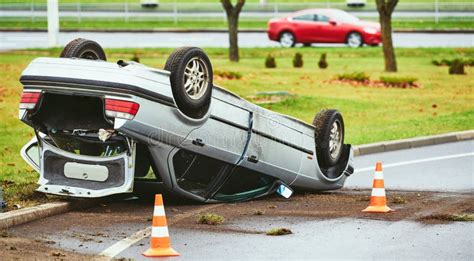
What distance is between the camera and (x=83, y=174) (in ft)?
41.8

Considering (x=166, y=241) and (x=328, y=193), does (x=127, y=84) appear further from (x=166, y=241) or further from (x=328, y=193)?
(x=328, y=193)

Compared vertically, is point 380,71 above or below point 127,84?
below

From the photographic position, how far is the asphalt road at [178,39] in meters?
40.6

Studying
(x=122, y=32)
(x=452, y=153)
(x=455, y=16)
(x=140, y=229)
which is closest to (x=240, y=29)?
(x=122, y=32)

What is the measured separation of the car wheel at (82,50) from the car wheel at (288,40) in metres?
29.7

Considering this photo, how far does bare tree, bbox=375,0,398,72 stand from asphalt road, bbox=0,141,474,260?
62.7ft

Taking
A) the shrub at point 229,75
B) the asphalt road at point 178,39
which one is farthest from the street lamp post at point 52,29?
the shrub at point 229,75

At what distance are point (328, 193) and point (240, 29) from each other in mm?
34367

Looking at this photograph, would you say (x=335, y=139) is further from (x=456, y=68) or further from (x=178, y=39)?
(x=178, y=39)

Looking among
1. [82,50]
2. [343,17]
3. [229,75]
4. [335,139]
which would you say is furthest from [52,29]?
[82,50]

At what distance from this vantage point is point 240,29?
49.2 metres

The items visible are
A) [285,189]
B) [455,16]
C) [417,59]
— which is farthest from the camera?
[455,16]

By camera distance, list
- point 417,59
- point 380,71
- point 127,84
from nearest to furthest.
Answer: point 127,84
point 380,71
point 417,59

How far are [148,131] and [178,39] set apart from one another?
31574mm
